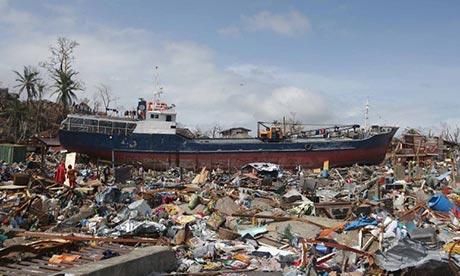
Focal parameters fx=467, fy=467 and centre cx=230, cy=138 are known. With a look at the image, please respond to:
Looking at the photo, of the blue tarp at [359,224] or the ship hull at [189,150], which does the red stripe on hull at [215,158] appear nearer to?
the ship hull at [189,150]

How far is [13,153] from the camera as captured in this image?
25.8 m

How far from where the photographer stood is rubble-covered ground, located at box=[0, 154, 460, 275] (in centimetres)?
611

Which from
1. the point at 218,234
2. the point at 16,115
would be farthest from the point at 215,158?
the point at 16,115

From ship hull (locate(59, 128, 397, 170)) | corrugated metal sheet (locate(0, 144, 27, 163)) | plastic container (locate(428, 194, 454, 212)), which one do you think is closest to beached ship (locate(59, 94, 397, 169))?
ship hull (locate(59, 128, 397, 170))

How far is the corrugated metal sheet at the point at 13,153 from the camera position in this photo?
2578 cm

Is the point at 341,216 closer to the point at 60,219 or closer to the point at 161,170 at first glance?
the point at 60,219

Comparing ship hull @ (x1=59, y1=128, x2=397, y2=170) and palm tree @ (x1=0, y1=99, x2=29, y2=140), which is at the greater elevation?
palm tree @ (x1=0, y1=99, x2=29, y2=140)

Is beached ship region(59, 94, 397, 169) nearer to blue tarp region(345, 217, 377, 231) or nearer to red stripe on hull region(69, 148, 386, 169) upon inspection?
red stripe on hull region(69, 148, 386, 169)

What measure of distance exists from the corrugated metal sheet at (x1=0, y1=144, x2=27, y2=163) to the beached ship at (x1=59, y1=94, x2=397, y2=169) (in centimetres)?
345

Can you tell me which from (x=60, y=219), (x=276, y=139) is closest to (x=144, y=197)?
(x=60, y=219)

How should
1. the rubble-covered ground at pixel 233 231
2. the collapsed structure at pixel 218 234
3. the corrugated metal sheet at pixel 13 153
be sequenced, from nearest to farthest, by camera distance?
the collapsed structure at pixel 218 234, the rubble-covered ground at pixel 233 231, the corrugated metal sheet at pixel 13 153

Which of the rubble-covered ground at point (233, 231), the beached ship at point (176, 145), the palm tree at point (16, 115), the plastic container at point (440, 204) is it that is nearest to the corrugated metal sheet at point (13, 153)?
Answer: the beached ship at point (176, 145)

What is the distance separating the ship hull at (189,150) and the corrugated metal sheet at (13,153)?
11.3 ft

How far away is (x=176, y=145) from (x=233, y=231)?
67.1ft
